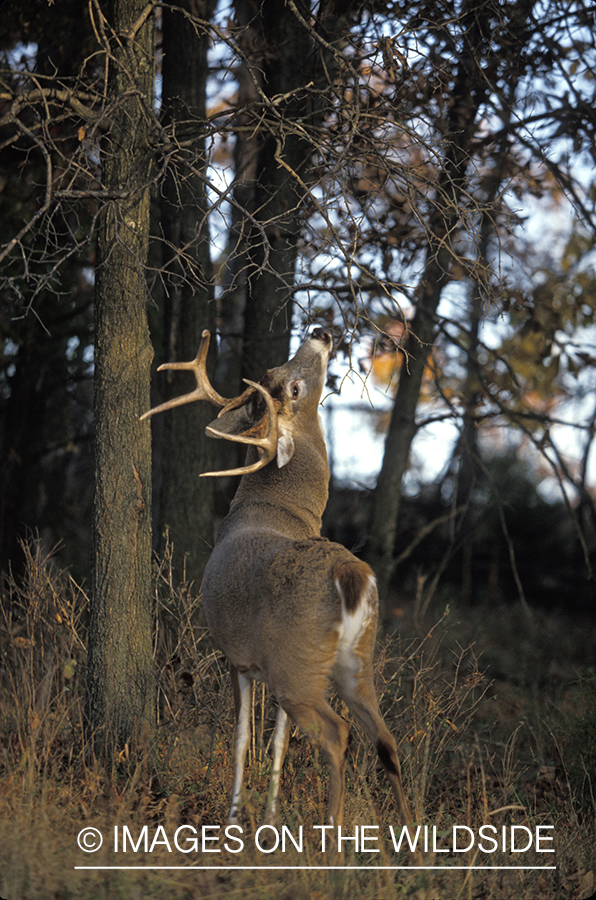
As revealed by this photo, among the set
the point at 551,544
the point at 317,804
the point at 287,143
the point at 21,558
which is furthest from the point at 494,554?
the point at 317,804

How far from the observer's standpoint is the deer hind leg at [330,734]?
4055 millimetres

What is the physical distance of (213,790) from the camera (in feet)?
16.3

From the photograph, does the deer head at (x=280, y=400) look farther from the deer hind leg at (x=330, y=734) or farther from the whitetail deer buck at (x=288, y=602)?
the deer hind leg at (x=330, y=734)

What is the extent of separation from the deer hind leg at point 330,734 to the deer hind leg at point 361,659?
22 centimetres

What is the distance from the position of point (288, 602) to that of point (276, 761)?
3.55 ft

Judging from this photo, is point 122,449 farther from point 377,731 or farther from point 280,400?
point 377,731

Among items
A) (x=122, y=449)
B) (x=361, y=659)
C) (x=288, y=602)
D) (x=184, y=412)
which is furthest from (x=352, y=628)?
(x=184, y=412)

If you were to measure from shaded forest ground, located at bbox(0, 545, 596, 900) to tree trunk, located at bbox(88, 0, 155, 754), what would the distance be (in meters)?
0.29

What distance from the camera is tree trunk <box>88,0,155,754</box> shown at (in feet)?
16.9

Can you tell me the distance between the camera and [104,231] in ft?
17.4

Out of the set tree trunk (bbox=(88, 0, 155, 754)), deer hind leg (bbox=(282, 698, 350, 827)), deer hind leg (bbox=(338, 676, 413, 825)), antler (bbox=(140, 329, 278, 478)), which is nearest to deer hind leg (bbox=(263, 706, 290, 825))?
deer hind leg (bbox=(282, 698, 350, 827))

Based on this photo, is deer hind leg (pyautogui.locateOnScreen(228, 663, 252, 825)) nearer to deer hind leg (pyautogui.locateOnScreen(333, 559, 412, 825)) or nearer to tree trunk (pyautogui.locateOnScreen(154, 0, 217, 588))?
deer hind leg (pyautogui.locateOnScreen(333, 559, 412, 825))

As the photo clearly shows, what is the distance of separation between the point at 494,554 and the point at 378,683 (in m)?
10.7

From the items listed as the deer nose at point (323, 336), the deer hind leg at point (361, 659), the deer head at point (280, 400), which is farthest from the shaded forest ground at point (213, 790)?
the deer nose at point (323, 336)
